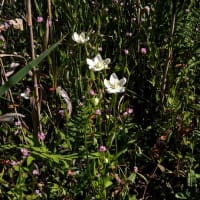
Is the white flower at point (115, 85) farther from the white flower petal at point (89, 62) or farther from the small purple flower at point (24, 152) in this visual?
the small purple flower at point (24, 152)

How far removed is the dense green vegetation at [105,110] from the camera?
1455mm

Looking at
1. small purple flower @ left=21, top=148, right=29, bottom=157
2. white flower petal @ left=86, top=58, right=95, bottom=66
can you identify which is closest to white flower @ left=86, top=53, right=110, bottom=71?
white flower petal @ left=86, top=58, right=95, bottom=66

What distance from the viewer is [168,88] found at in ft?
6.00

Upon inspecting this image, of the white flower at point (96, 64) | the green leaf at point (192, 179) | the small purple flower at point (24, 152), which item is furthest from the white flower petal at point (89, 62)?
the green leaf at point (192, 179)

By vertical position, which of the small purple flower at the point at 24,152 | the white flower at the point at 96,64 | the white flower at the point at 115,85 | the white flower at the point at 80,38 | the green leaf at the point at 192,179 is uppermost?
the white flower at the point at 80,38

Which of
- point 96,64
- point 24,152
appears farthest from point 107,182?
point 96,64

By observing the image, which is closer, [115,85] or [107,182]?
[107,182]

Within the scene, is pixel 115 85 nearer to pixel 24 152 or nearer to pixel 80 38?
pixel 80 38

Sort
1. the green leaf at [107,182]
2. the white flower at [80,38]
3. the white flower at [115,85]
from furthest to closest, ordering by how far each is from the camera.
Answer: the white flower at [80,38]
the white flower at [115,85]
the green leaf at [107,182]

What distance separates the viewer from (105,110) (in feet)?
5.42

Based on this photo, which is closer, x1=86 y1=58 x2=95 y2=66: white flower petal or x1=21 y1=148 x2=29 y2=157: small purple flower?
x1=21 y1=148 x2=29 y2=157: small purple flower

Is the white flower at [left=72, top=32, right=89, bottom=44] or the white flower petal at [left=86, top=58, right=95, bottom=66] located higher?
the white flower at [left=72, top=32, right=89, bottom=44]

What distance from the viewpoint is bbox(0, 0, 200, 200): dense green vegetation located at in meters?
1.46

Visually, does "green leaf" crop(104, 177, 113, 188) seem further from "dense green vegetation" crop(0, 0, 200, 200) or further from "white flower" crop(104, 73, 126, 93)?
"white flower" crop(104, 73, 126, 93)
